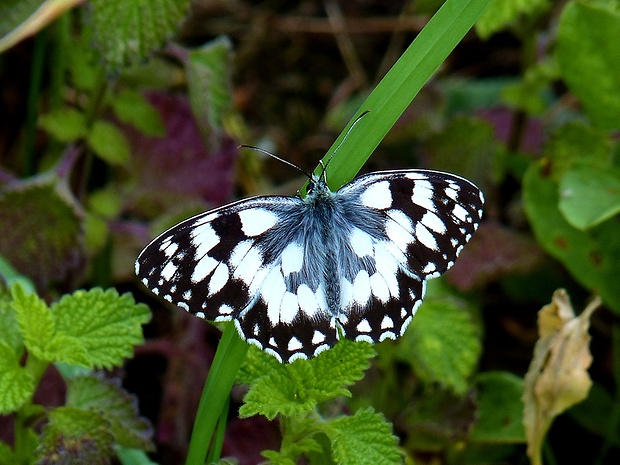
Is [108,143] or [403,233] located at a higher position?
[108,143]

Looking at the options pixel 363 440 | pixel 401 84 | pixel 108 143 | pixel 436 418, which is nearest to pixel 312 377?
pixel 363 440

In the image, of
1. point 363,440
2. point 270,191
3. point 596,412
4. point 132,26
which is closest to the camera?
point 363,440

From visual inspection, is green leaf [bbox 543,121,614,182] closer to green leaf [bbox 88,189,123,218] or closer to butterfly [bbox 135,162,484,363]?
butterfly [bbox 135,162,484,363]

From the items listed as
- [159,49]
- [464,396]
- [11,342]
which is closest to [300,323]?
[11,342]

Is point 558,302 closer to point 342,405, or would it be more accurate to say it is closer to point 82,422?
point 342,405

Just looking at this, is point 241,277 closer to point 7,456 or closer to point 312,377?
point 312,377

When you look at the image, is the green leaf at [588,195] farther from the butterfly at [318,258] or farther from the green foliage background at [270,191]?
the butterfly at [318,258]

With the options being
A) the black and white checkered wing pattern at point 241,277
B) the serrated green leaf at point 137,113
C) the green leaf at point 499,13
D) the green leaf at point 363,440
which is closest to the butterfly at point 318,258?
the black and white checkered wing pattern at point 241,277
